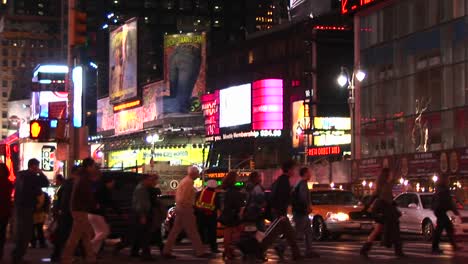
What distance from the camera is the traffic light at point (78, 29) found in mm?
20000

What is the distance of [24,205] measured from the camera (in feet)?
53.5

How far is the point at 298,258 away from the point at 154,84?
9823 centimetres

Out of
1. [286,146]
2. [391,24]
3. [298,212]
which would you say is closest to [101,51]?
[286,146]

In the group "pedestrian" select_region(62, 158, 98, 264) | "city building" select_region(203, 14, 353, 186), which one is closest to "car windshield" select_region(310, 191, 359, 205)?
"pedestrian" select_region(62, 158, 98, 264)

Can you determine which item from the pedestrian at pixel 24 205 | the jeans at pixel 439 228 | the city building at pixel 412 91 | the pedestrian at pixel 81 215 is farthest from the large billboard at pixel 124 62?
the pedestrian at pixel 81 215

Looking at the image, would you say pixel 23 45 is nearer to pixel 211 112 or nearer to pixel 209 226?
pixel 211 112

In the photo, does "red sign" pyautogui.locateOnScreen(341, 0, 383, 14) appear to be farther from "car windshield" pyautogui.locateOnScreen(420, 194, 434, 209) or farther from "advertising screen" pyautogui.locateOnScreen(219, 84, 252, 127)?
"advertising screen" pyautogui.locateOnScreen(219, 84, 252, 127)

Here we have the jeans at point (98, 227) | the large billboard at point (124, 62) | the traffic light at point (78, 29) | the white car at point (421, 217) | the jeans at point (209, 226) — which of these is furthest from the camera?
the large billboard at point (124, 62)

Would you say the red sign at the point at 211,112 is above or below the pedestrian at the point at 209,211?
above

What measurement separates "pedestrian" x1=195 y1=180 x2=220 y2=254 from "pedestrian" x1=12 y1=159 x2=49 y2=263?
4.99m

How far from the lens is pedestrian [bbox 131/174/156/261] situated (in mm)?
17859

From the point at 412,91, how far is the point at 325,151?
2724 cm

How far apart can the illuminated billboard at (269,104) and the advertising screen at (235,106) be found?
193cm

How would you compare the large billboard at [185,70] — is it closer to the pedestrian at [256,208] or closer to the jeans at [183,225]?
the jeans at [183,225]
